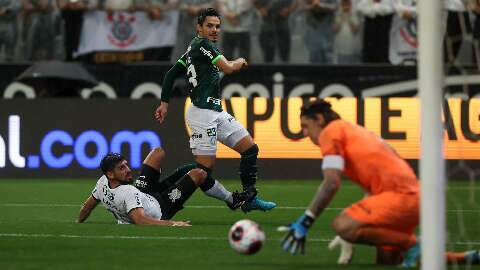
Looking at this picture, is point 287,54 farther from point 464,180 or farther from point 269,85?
point 464,180

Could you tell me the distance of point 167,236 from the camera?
11.0 metres

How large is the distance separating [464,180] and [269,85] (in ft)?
10.8

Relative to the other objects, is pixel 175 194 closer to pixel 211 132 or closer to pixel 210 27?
pixel 211 132

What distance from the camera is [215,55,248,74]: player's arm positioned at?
11.8 metres

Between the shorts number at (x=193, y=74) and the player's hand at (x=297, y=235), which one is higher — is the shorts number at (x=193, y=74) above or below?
above

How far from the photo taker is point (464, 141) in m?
18.3

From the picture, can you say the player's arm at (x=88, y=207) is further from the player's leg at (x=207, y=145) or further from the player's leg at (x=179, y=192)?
the player's leg at (x=207, y=145)

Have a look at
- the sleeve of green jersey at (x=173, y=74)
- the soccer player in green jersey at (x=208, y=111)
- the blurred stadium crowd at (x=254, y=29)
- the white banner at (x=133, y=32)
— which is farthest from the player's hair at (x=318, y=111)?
the white banner at (x=133, y=32)

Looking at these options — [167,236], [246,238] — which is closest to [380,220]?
[246,238]

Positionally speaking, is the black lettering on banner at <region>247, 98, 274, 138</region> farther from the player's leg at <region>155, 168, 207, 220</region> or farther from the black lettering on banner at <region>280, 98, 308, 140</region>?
the player's leg at <region>155, 168, 207, 220</region>

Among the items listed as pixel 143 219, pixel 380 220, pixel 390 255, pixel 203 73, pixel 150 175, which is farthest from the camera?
pixel 203 73

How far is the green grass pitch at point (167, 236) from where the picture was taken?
923 cm

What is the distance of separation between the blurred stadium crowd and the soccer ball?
10.5m

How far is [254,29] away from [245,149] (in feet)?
21.1
